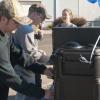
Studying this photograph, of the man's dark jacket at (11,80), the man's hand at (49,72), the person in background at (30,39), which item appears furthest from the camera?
the person in background at (30,39)

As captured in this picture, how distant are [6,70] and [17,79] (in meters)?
0.09

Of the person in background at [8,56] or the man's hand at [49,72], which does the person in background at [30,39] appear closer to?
the man's hand at [49,72]

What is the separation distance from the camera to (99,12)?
37.7 m

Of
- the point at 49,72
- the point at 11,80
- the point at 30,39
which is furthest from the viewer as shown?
the point at 30,39

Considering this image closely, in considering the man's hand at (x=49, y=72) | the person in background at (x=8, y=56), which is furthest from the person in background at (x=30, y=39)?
the person in background at (x=8, y=56)

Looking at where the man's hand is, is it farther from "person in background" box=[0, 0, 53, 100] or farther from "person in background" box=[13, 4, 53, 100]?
"person in background" box=[13, 4, 53, 100]

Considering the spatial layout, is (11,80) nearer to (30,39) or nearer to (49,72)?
(49,72)

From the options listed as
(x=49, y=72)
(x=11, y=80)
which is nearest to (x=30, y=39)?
(x=49, y=72)

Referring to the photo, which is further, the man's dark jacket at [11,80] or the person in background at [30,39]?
the person in background at [30,39]

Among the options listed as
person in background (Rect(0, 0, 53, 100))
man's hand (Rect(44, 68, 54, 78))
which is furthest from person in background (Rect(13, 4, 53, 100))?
person in background (Rect(0, 0, 53, 100))

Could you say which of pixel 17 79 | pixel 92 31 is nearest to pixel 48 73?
pixel 17 79

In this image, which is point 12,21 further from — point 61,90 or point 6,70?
point 61,90

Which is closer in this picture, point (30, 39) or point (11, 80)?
point (11, 80)

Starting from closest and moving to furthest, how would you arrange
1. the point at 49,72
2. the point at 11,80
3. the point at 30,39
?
the point at 11,80 < the point at 49,72 < the point at 30,39
